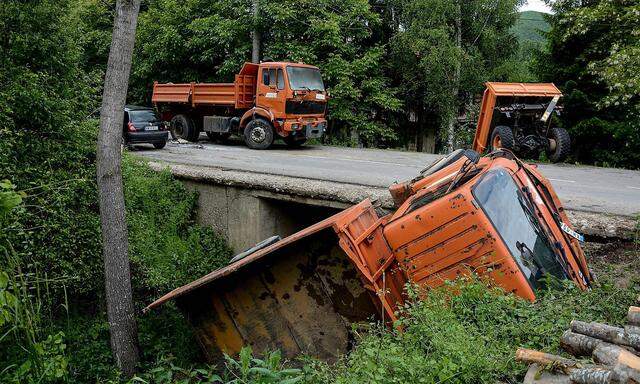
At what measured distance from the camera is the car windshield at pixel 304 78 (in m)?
16.7

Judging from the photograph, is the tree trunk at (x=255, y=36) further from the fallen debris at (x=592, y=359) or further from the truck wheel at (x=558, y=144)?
the fallen debris at (x=592, y=359)

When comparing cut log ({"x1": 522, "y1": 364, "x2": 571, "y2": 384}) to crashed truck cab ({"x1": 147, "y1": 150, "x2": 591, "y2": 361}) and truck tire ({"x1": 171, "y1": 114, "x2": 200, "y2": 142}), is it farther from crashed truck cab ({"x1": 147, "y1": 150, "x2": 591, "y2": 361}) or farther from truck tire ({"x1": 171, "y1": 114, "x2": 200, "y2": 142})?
truck tire ({"x1": 171, "y1": 114, "x2": 200, "y2": 142})

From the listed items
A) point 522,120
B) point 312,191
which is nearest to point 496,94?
point 522,120

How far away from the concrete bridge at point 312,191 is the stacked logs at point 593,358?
12.5 feet

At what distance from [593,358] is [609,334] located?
0.30m

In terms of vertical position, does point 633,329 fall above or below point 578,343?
above

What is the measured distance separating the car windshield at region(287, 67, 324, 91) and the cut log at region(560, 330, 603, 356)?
13717 mm

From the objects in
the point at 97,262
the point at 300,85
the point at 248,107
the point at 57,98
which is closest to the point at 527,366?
the point at 97,262

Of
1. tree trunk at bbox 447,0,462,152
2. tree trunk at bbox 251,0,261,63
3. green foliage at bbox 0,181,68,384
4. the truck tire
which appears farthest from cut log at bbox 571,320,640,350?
tree trunk at bbox 251,0,261,63

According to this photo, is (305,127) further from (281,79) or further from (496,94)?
(496,94)

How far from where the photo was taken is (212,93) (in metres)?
18.3

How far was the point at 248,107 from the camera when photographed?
17.8 metres

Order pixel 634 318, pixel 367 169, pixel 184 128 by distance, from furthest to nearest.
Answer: pixel 184 128 → pixel 367 169 → pixel 634 318

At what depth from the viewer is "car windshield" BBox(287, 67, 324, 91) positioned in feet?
54.7
